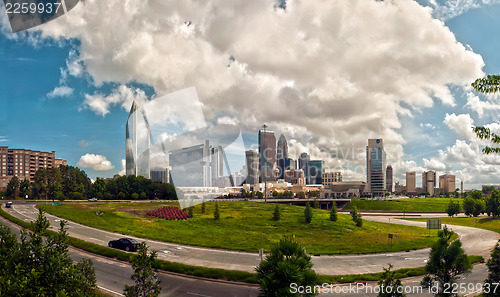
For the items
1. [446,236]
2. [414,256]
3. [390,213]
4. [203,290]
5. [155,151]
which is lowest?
[390,213]

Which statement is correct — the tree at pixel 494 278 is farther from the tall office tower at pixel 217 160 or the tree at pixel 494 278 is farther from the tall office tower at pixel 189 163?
the tall office tower at pixel 189 163

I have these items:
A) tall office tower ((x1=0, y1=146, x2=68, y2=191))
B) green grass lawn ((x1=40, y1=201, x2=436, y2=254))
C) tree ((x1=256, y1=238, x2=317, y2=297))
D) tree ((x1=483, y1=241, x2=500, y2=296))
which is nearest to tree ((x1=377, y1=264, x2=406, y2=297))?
tree ((x1=256, y1=238, x2=317, y2=297))

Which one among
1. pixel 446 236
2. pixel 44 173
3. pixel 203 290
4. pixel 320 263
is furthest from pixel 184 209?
pixel 44 173

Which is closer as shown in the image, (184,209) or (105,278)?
(105,278)

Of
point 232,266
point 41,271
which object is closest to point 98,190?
point 232,266

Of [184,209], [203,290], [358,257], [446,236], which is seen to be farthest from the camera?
[184,209]

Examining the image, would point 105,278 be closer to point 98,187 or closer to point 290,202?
point 98,187

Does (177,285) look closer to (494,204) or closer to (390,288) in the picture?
(390,288)

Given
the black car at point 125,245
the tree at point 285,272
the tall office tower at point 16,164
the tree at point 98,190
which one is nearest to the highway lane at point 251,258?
the black car at point 125,245
